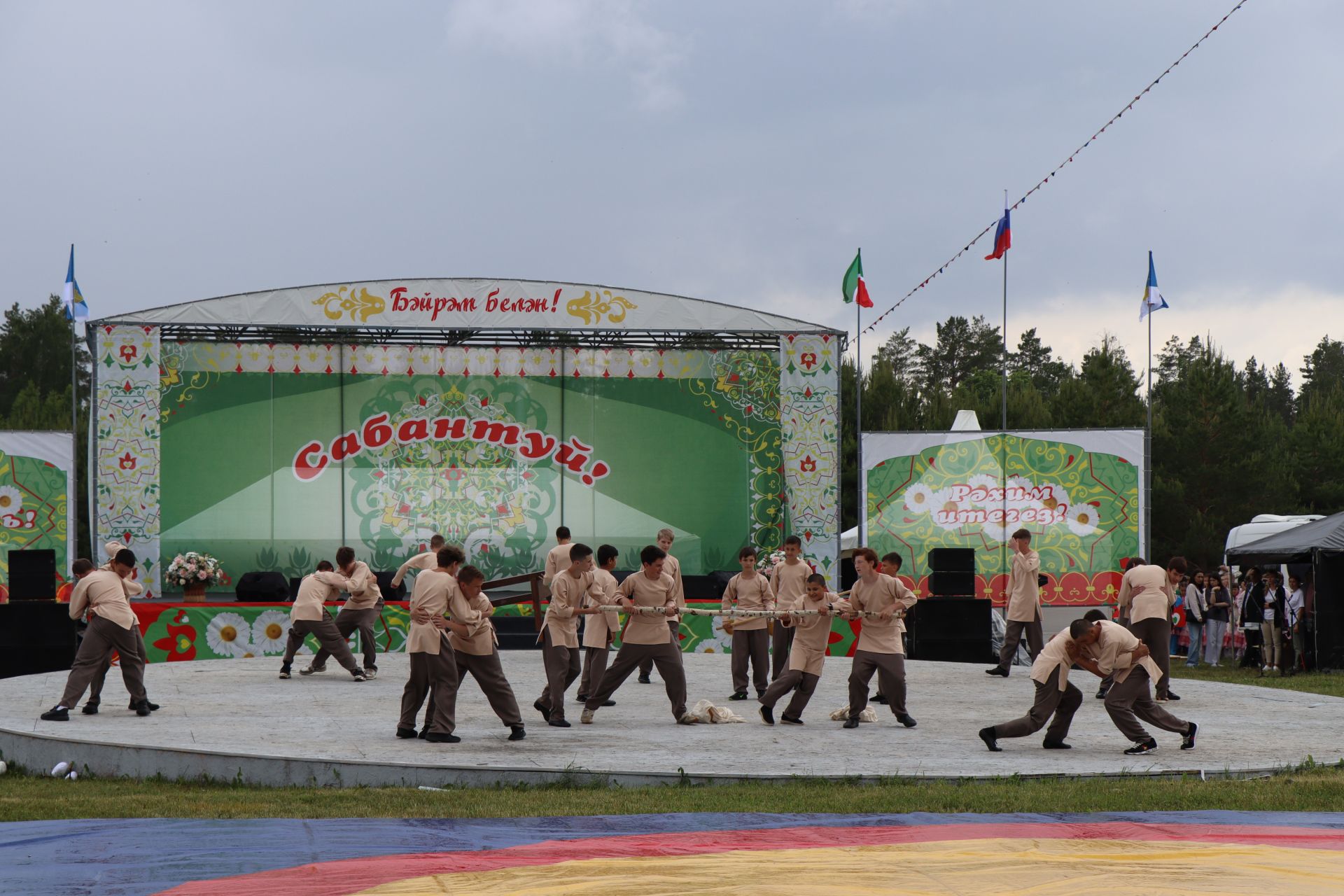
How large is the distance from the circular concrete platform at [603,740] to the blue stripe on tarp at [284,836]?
5.73ft

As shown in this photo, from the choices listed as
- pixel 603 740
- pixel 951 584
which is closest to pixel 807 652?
pixel 603 740

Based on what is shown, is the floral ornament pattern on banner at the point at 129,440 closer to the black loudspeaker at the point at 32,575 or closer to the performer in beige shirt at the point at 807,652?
the black loudspeaker at the point at 32,575

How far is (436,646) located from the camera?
1095 cm

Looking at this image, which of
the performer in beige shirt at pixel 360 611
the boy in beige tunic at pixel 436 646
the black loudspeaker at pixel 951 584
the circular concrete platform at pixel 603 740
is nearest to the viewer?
the circular concrete platform at pixel 603 740

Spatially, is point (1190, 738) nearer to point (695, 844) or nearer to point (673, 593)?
point (673, 593)

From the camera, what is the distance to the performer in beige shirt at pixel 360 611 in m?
16.1

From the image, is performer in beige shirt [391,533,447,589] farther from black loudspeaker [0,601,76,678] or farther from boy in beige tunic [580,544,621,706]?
black loudspeaker [0,601,76,678]

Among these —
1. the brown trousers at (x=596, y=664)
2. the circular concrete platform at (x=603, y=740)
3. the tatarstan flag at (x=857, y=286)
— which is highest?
the tatarstan flag at (x=857, y=286)

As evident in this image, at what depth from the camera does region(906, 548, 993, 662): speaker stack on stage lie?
19.6m

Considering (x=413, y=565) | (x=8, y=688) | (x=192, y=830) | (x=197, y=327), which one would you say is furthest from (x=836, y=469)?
(x=192, y=830)

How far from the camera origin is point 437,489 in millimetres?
24297

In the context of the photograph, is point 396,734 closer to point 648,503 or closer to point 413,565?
point 413,565

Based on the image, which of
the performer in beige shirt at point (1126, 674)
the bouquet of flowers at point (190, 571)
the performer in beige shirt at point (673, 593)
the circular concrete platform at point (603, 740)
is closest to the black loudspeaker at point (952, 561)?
the circular concrete platform at point (603, 740)

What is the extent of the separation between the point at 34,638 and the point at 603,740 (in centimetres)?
949
